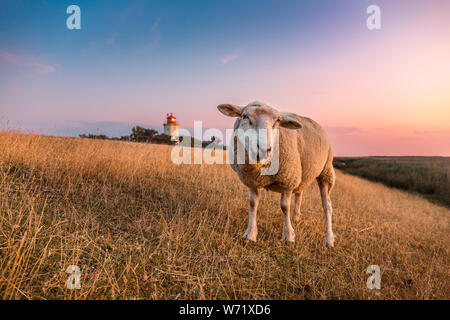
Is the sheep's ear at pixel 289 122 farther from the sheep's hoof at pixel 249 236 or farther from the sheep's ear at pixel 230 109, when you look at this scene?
the sheep's hoof at pixel 249 236

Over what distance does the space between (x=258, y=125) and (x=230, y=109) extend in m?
0.73

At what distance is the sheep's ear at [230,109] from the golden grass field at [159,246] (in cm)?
203

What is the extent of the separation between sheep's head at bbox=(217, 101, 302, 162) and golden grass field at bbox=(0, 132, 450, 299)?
1.58 meters

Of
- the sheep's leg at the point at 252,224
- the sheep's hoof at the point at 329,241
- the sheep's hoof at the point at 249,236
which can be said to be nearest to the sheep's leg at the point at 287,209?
the sheep's leg at the point at 252,224

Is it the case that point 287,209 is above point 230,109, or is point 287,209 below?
below

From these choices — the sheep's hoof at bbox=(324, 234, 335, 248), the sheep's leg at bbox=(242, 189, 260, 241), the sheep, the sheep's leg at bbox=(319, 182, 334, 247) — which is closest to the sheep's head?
the sheep

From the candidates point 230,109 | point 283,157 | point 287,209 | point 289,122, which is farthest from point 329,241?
point 230,109

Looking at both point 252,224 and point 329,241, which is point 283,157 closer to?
point 252,224

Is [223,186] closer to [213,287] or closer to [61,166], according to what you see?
[61,166]

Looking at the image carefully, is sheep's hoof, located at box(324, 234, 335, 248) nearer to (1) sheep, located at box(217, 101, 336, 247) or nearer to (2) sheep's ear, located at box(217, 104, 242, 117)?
(1) sheep, located at box(217, 101, 336, 247)

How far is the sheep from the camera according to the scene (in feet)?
11.0

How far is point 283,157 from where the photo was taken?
3.86 metres
